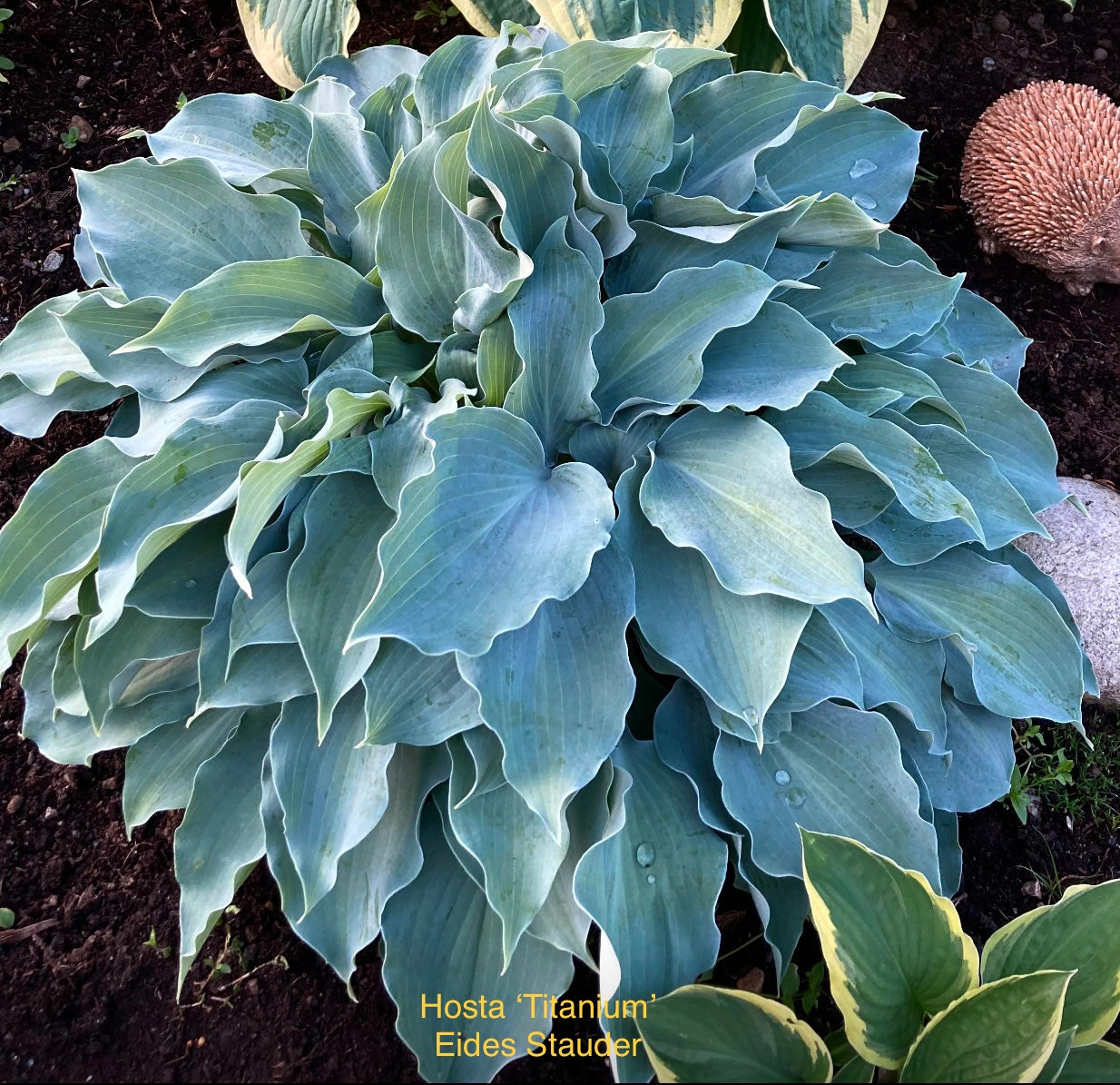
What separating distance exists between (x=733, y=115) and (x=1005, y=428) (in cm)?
78

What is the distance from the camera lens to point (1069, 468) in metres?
2.28

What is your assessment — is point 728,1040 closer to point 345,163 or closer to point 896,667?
point 896,667

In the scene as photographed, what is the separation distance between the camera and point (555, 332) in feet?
→ 4.54

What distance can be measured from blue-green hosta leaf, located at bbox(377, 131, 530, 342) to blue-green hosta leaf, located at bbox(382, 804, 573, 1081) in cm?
85

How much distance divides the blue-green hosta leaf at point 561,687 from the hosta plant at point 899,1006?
0.32m

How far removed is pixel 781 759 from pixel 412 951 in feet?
2.10

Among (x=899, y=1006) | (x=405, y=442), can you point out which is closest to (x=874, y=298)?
(x=405, y=442)

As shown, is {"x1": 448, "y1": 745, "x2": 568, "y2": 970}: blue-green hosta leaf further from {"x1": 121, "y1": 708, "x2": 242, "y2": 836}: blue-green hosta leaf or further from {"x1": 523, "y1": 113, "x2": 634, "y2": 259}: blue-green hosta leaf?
{"x1": 523, "y1": 113, "x2": 634, "y2": 259}: blue-green hosta leaf

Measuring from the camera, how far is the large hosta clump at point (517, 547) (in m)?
1.26

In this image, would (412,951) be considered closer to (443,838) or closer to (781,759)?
(443,838)

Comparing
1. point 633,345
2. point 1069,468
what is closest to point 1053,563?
point 1069,468

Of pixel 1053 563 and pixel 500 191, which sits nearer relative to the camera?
pixel 500 191

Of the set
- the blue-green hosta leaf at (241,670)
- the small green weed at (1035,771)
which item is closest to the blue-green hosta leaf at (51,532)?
the blue-green hosta leaf at (241,670)

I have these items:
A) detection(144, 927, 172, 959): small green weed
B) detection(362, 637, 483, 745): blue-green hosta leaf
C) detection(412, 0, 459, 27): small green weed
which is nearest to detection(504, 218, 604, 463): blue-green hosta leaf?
detection(362, 637, 483, 745): blue-green hosta leaf
